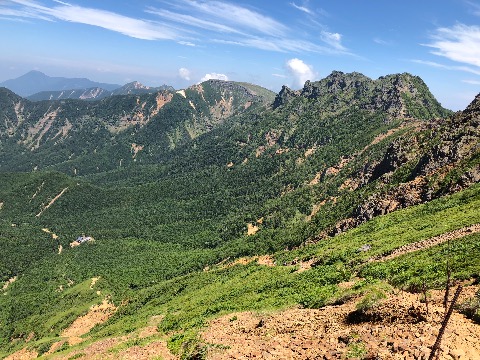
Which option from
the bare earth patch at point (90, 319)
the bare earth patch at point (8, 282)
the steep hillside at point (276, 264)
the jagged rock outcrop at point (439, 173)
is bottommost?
the bare earth patch at point (8, 282)

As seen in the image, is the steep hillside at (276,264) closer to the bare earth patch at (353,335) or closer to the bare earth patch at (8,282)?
the bare earth patch at (353,335)

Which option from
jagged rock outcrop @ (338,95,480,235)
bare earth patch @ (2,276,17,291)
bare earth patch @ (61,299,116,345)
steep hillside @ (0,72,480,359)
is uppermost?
jagged rock outcrop @ (338,95,480,235)

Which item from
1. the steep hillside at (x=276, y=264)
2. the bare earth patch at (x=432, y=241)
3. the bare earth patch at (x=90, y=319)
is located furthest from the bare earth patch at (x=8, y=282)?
the bare earth patch at (x=432, y=241)

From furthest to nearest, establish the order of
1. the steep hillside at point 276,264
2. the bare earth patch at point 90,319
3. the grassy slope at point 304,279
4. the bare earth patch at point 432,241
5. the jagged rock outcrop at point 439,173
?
the bare earth patch at point 90,319 < the jagged rock outcrop at point 439,173 < the bare earth patch at point 432,241 < the grassy slope at point 304,279 < the steep hillside at point 276,264

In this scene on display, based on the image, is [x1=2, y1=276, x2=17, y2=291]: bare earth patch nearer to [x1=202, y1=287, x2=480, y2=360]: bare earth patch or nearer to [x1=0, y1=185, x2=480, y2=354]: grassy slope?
[x1=0, y1=185, x2=480, y2=354]: grassy slope

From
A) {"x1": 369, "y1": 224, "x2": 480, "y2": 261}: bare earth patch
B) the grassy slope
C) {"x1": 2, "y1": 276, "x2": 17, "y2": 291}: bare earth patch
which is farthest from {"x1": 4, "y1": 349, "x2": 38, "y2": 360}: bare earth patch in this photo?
{"x1": 369, "y1": 224, "x2": 480, "y2": 261}: bare earth patch

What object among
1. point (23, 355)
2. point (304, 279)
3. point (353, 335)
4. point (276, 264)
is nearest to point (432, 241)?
point (304, 279)

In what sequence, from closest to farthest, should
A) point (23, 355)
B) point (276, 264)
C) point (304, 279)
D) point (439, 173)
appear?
point (304, 279), point (439, 173), point (23, 355), point (276, 264)

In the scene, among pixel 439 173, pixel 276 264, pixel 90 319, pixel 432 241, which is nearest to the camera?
pixel 432 241

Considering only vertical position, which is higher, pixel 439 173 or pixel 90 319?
pixel 439 173

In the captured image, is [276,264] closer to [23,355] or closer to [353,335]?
[353,335]

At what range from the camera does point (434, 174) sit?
92875 mm

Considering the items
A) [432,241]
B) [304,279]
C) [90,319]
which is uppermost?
[432,241]

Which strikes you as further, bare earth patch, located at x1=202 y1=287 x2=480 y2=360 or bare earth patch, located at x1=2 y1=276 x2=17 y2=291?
bare earth patch, located at x1=2 y1=276 x2=17 y2=291
